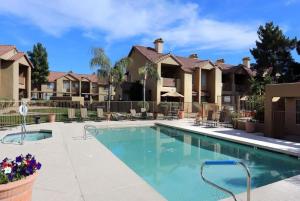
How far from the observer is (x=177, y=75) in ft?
117

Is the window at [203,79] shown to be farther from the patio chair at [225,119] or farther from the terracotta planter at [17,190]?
the terracotta planter at [17,190]

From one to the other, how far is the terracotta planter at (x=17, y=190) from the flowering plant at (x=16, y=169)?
3.6 inches

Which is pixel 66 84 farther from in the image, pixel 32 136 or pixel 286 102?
pixel 286 102

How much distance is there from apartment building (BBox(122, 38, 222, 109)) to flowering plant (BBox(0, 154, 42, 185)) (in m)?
27.0

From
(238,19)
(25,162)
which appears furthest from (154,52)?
(25,162)

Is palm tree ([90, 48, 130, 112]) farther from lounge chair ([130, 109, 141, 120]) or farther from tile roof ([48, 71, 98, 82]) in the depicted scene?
tile roof ([48, 71, 98, 82])

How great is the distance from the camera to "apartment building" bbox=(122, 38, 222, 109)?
3319cm

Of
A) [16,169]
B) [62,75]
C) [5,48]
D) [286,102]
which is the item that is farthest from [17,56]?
[16,169]

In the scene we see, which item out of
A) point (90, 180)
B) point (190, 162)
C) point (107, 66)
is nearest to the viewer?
point (90, 180)

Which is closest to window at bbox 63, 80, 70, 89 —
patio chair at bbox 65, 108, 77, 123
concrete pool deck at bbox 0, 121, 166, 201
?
patio chair at bbox 65, 108, 77, 123

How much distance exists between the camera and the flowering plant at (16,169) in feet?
13.4

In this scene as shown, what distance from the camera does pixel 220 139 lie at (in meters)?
15.5

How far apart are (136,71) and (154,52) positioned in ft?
11.5

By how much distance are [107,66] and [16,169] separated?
26611mm
